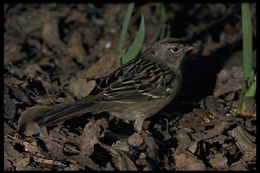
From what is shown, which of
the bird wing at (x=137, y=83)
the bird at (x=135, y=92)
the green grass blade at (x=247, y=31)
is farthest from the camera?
the green grass blade at (x=247, y=31)

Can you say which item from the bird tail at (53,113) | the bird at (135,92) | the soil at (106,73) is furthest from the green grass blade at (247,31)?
the bird tail at (53,113)

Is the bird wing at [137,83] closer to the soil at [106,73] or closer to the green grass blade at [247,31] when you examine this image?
the soil at [106,73]

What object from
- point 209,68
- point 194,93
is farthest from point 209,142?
point 209,68

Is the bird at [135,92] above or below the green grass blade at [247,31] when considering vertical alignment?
below

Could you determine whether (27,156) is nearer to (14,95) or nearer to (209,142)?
(14,95)

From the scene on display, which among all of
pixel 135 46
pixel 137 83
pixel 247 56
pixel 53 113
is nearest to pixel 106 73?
pixel 135 46

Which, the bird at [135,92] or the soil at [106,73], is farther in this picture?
the bird at [135,92]
